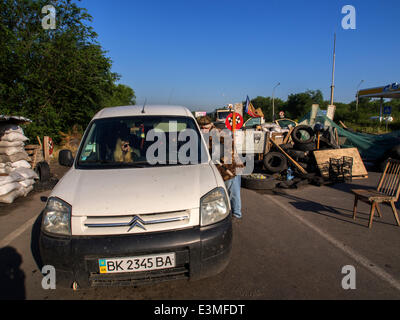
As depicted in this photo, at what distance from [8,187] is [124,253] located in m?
5.28

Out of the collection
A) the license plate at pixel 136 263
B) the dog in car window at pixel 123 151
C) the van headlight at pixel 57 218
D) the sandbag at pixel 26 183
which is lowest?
the sandbag at pixel 26 183

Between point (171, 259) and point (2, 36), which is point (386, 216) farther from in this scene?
point (2, 36)

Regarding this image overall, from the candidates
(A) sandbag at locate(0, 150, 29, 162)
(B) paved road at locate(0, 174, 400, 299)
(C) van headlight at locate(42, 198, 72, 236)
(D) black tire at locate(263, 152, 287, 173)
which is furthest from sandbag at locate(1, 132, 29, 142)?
(D) black tire at locate(263, 152, 287, 173)

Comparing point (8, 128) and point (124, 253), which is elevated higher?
point (8, 128)

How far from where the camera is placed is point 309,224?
15.1ft

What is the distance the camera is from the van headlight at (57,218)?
236cm

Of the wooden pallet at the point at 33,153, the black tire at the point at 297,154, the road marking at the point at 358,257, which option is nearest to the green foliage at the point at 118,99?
the wooden pallet at the point at 33,153

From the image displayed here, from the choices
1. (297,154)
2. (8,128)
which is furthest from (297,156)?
(8,128)

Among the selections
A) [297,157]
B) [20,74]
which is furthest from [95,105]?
[297,157]

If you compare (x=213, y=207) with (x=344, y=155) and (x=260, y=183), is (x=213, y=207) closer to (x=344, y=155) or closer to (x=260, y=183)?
(x=260, y=183)

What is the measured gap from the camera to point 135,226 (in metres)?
2.29

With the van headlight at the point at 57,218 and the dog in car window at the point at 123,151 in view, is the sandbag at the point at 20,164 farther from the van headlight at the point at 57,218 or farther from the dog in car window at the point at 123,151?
the van headlight at the point at 57,218

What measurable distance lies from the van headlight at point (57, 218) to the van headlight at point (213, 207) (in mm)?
1236
